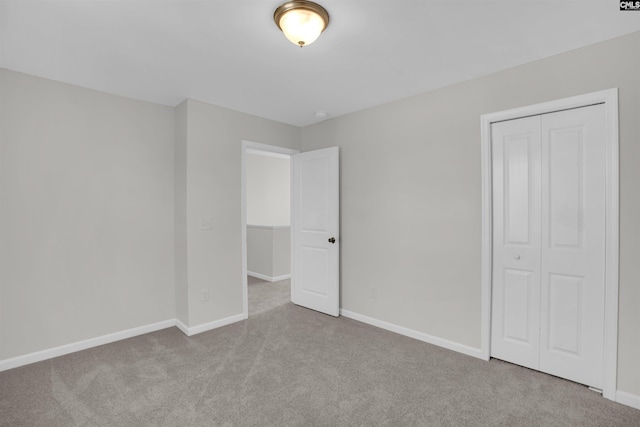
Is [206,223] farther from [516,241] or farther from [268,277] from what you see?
[516,241]

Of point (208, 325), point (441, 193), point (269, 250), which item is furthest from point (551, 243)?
point (269, 250)

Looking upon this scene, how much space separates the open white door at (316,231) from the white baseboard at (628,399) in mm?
2476

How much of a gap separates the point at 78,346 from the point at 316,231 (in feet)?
8.73

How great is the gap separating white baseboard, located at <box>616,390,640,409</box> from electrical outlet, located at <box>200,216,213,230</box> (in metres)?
3.66

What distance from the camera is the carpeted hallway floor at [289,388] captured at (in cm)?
197

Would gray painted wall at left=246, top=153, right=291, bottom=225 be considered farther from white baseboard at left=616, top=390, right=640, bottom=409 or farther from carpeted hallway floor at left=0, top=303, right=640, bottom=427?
white baseboard at left=616, top=390, right=640, bottom=409

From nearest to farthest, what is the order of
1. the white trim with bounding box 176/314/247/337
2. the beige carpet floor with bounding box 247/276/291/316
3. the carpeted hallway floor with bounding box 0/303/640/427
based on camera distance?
the carpeted hallway floor with bounding box 0/303/640/427 < the white trim with bounding box 176/314/247/337 < the beige carpet floor with bounding box 247/276/291/316

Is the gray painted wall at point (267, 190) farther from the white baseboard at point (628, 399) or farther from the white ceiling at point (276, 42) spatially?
the white baseboard at point (628, 399)

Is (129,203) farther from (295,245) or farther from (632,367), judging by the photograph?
(632,367)

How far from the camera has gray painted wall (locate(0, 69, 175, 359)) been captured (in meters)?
2.61

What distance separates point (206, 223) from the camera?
3.42 m

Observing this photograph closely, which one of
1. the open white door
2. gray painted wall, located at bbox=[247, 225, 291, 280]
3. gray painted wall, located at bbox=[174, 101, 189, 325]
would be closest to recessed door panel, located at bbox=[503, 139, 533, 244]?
the open white door

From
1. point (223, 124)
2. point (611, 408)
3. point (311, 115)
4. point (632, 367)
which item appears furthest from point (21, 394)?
point (632, 367)

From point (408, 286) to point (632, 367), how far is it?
1.66 m
